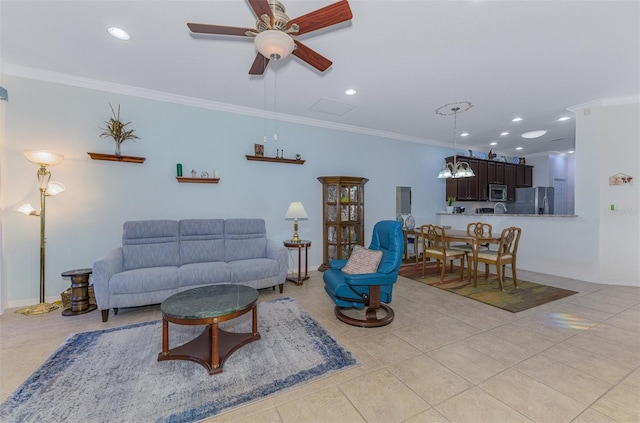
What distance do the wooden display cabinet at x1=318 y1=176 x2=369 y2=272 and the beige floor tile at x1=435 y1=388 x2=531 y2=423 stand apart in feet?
10.1

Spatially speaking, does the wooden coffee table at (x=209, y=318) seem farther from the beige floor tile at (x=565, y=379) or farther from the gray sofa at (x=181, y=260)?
the beige floor tile at (x=565, y=379)

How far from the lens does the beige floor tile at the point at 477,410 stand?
4.81 feet

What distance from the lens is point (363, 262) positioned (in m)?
2.82

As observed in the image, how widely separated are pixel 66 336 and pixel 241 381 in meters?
1.95

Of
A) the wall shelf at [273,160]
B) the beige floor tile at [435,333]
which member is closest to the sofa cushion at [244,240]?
the wall shelf at [273,160]

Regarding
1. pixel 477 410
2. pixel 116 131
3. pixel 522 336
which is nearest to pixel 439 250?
pixel 522 336

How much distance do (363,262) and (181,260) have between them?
7.95 feet

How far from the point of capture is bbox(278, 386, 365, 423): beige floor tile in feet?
4.87

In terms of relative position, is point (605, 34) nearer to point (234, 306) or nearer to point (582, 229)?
point (582, 229)

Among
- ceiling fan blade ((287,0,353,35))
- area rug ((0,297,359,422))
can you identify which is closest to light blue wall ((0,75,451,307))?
area rug ((0,297,359,422))

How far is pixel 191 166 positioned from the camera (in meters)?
3.86

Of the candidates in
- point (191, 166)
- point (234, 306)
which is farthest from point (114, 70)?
point (234, 306)

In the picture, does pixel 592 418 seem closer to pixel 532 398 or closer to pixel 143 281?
pixel 532 398

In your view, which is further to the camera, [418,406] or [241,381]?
[241,381]
